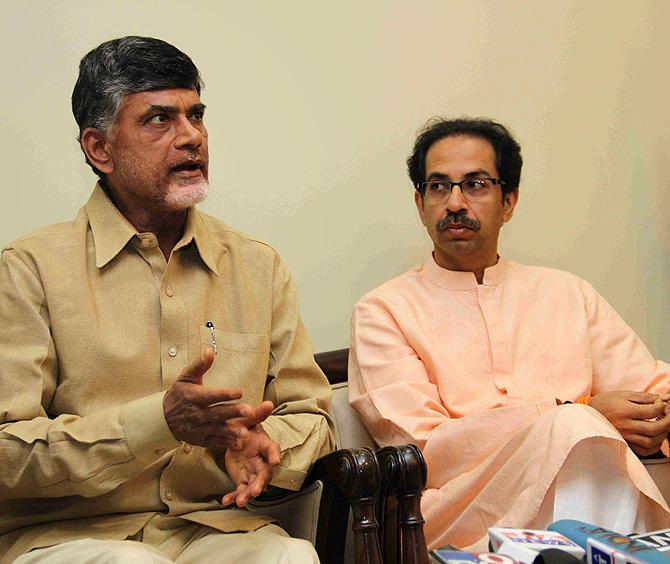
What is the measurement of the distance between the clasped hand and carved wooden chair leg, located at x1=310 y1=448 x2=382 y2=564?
169 mm

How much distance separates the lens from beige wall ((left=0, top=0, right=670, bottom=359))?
3248 mm

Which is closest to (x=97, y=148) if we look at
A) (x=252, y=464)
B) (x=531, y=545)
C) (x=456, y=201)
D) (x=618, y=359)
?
(x=252, y=464)

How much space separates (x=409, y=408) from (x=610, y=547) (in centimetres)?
148

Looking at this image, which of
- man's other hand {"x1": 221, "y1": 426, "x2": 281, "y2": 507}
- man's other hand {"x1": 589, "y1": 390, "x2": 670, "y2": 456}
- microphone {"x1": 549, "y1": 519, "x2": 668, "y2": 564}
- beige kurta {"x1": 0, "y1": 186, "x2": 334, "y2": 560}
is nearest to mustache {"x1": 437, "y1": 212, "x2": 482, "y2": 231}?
man's other hand {"x1": 589, "y1": 390, "x2": 670, "y2": 456}

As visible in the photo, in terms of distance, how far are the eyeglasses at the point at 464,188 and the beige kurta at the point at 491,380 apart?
24 centimetres

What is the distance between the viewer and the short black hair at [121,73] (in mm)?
2600

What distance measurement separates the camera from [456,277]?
3545 mm

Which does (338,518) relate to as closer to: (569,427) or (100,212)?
(569,427)

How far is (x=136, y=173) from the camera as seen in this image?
2.64m

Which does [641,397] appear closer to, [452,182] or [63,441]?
[452,182]

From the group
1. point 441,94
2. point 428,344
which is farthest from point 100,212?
point 441,94

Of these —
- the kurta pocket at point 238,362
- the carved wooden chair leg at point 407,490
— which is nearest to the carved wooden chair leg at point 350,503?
the carved wooden chair leg at point 407,490

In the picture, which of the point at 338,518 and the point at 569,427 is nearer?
the point at 338,518

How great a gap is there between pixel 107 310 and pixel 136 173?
1.24ft
